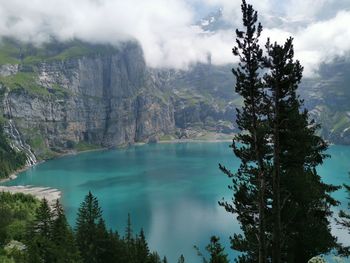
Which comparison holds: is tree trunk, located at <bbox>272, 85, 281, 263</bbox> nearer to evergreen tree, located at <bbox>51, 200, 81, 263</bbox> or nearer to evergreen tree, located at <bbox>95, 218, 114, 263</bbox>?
evergreen tree, located at <bbox>51, 200, 81, 263</bbox>

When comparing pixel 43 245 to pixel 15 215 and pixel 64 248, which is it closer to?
pixel 64 248

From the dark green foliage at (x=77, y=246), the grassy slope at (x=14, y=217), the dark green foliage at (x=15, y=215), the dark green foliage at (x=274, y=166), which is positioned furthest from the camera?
the dark green foliage at (x=15, y=215)

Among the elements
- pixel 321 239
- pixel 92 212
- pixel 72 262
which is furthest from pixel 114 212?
pixel 321 239

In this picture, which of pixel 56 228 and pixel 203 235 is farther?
pixel 203 235

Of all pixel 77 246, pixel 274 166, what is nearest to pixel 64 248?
pixel 77 246

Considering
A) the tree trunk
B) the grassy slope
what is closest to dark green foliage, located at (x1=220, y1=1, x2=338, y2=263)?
the tree trunk

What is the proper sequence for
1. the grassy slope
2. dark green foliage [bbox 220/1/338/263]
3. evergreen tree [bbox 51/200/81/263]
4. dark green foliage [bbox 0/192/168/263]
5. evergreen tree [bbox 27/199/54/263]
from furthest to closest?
the grassy slope, dark green foliage [bbox 0/192/168/263], evergreen tree [bbox 51/200/81/263], evergreen tree [bbox 27/199/54/263], dark green foliage [bbox 220/1/338/263]

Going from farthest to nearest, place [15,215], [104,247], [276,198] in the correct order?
[15,215] → [104,247] → [276,198]

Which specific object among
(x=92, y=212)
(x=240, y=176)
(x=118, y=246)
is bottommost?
(x=118, y=246)

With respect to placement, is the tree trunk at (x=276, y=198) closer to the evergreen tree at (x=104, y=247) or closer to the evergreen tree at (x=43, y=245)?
the evergreen tree at (x=43, y=245)

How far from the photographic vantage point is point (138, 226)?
136750 millimetres

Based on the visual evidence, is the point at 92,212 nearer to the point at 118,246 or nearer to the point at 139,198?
the point at 118,246

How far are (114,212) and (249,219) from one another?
13147 centimetres

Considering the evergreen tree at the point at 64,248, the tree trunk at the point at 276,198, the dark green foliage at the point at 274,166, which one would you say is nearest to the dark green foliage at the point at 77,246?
the evergreen tree at the point at 64,248
